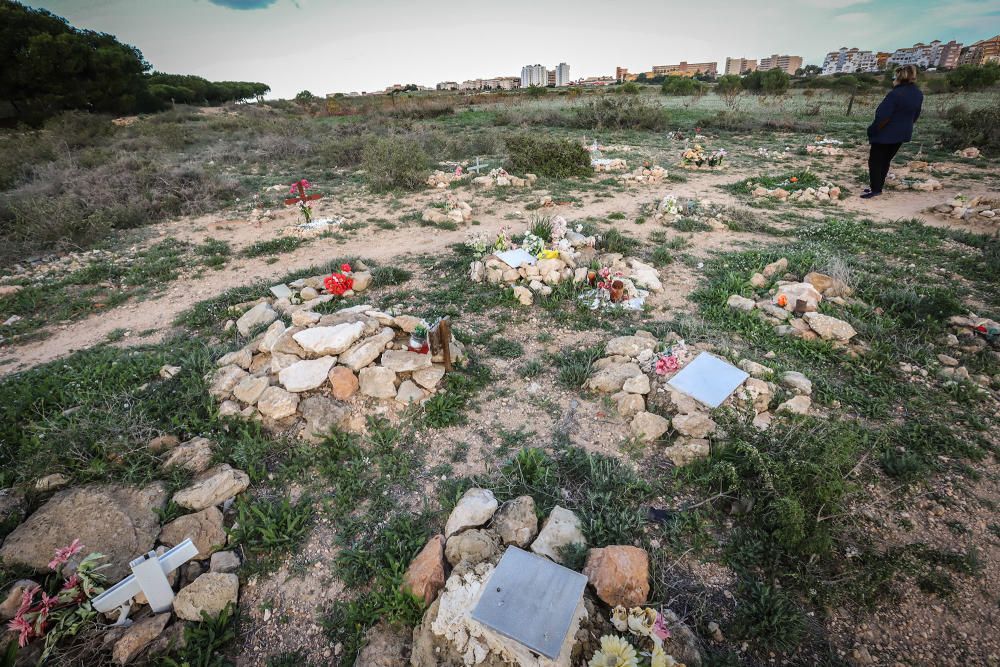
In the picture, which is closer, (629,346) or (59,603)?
(59,603)

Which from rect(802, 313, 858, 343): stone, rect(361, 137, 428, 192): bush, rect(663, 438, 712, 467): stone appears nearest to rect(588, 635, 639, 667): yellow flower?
rect(663, 438, 712, 467): stone

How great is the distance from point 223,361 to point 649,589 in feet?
13.2

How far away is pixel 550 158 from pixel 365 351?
30.7ft

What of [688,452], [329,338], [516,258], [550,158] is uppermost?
[550,158]

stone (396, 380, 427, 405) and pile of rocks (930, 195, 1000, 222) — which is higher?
pile of rocks (930, 195, 1000, 222)

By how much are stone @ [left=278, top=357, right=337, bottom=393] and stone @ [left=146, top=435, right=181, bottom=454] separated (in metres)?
0.85

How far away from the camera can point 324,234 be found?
7.77m

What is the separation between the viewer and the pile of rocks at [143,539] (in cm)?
215

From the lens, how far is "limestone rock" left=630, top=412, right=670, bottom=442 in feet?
10.7

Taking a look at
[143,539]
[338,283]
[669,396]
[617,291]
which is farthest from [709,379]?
[338,283]

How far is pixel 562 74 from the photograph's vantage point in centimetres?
8569

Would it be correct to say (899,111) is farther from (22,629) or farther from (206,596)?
(22,629)

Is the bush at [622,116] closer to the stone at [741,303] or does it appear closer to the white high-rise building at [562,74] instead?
the stone at [741,303]

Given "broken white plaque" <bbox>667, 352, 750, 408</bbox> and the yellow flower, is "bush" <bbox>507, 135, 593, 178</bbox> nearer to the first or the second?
"broken white plaque" <bbox>667, 352, 750, 408</bbox>
